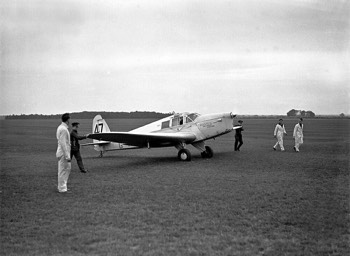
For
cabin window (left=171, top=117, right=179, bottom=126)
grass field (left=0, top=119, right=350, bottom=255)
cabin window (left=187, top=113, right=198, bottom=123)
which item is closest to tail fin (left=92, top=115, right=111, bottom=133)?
cabin window (left=171, top=117, right=179, bottom=126)

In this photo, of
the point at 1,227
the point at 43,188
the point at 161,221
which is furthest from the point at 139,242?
the point at 43,188

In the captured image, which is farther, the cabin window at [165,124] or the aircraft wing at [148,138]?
the cabin window at [165,124]

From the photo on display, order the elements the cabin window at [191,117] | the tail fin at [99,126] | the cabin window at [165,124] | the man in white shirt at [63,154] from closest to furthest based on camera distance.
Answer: the man in white shirt at [63,154] < the cabin window at [191,117] < the cabin window at [165,124] < the tail fin at [99,126]

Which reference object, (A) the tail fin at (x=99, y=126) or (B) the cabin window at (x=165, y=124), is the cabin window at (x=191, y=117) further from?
(A) the tail fin at (x=99, y=126)

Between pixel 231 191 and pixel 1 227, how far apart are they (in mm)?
5184

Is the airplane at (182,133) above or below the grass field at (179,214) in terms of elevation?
above

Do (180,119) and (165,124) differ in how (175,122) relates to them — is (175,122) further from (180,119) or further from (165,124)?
(165,124)

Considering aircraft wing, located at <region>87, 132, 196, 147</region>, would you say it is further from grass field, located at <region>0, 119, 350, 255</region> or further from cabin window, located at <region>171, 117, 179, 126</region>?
grass field, located at <region>0, 119, 350, 255</region>

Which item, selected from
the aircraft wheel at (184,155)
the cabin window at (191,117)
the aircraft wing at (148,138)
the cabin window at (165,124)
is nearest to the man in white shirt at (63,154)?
the aircraft wing at (148,138)

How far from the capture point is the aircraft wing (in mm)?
14039

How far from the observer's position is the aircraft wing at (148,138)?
14.0m

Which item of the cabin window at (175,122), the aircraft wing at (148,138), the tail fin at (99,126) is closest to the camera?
the aircraft wing at (148,138)

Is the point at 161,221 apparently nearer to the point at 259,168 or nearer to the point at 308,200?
the point at 308,200

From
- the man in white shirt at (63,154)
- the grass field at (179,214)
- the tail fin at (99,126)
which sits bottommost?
the grass field at (179,214)
